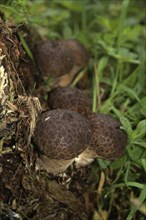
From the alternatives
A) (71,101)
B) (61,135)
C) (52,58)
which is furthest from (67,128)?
(52,58)

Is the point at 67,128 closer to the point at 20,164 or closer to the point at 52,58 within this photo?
the point at 20,164

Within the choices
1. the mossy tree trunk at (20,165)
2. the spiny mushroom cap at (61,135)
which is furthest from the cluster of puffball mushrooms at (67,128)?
the mossy tree trunk at (20,165)

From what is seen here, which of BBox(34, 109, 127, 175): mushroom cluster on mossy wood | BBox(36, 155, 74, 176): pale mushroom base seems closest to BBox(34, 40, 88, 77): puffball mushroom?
BBox(34, 109, 127, 175): mushroom cluster on mossy wood

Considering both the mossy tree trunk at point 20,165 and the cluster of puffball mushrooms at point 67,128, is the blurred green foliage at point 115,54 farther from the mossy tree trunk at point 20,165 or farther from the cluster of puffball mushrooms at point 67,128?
the mossy tree trunk at point 20,165

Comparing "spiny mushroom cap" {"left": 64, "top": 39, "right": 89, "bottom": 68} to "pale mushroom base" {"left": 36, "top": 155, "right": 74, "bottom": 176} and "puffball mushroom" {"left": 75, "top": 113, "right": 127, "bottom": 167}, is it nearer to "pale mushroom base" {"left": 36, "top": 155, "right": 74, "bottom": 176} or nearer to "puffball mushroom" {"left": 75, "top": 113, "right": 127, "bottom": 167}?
"puffball mushroom" {"left": 75, "top": 113, "right": 127, "bottom": 167}

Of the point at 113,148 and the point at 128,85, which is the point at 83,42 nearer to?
the point at 128,85

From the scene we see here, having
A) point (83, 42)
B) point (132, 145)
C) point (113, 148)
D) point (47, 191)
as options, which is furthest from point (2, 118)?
point (83, 42)

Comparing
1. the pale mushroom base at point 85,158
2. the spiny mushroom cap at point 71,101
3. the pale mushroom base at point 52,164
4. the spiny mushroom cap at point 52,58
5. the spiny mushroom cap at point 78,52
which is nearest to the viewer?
the pale mushroom base at point 52,164
